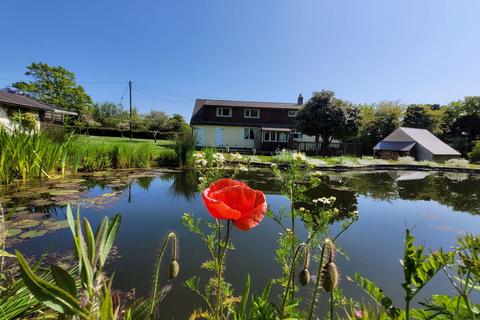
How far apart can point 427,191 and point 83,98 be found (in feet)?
151

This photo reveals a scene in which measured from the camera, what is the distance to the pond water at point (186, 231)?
111 inches

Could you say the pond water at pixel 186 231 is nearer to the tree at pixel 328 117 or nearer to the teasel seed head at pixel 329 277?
the teasel seed head at pixel 329 277

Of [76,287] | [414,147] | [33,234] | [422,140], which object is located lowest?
[33,234]

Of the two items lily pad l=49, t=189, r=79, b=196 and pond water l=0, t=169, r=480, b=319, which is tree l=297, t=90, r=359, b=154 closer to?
pond water l=0, t=169, r=480, b=319

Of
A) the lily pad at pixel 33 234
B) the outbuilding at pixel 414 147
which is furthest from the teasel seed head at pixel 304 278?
the outbuilding at pixel 414 147

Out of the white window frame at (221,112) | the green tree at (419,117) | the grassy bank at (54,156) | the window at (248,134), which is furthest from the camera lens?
the green tree at (419,117)

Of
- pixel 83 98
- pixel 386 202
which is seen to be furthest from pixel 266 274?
pixel 83 98

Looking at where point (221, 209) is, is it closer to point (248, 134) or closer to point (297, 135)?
point (248, 134)

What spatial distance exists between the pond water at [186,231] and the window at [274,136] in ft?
51.5

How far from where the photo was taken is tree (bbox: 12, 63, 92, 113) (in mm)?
36022

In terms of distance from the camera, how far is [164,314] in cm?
217

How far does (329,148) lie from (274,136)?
16.9 feet

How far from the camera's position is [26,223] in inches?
151

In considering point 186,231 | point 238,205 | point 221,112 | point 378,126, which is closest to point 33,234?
point 186,231
